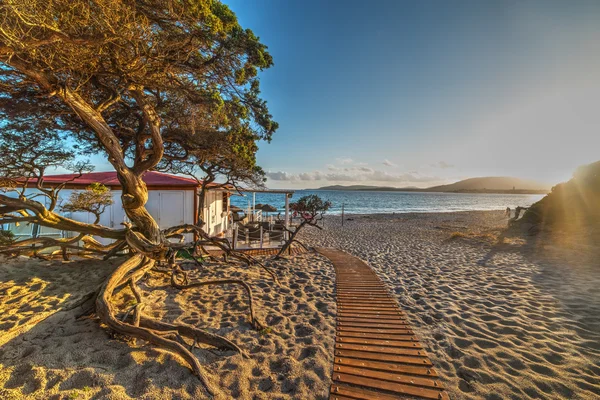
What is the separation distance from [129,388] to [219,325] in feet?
5.13

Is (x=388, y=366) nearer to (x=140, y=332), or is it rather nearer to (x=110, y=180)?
(x=140, y=332)

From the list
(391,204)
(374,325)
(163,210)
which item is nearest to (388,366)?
(374,325)

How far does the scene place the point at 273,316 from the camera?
4.36m

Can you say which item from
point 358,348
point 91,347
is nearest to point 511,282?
point 358,348

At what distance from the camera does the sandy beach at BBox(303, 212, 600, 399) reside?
2.87 meters

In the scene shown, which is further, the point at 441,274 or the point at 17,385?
the point at 441,274

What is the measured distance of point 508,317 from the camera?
4.37m

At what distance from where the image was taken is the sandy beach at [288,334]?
Answer: 8.55ft

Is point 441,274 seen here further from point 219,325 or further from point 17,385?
point 17,385

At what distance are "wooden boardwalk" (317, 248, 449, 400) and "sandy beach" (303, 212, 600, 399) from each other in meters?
0.24

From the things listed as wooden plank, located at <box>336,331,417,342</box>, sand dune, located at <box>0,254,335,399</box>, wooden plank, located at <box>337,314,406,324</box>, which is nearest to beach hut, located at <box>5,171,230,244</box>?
sand dune, located at <box>0,254,335,399</box>

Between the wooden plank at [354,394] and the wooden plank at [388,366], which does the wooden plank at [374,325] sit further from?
the wooden plank at [354,394]

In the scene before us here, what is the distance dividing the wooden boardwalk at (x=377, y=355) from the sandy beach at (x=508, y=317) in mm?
237

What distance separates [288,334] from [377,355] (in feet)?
4.36
